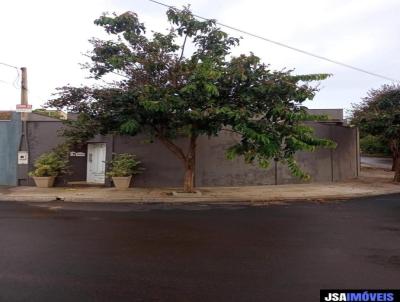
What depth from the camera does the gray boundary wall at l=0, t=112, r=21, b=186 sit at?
21.1 metres

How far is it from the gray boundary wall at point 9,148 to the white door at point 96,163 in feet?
11.1

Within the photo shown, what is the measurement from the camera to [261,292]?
5.33 metres

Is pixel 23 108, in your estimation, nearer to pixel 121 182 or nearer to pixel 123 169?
pixel 123 169

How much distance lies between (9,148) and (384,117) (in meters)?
18.5

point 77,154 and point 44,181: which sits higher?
point 77,154

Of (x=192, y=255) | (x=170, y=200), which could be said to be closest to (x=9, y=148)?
(x=170, y=200)

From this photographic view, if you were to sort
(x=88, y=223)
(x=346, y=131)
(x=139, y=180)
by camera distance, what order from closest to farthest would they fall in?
(x=88, y=223)
(x=139, y=180)
(x=346, y=131)

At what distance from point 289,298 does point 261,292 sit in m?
0.37

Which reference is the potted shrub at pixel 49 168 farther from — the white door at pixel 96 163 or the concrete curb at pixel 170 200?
the concrete curb at pixel 170 200

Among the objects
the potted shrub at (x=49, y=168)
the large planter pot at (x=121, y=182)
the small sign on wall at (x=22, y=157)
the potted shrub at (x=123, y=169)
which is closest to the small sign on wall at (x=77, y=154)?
the potted shrub at (x=49, y=168)

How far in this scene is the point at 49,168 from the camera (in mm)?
19703

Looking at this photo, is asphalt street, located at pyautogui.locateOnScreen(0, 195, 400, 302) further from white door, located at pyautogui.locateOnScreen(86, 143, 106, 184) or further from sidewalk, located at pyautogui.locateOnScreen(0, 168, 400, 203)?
white door, located at pyautogui.locateOnScreen(86, 143, 106, 184)

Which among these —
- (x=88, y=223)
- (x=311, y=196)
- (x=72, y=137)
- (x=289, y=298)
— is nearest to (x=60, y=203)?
(x=72, y=137)

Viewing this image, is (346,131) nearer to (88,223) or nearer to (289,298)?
(88,223)
